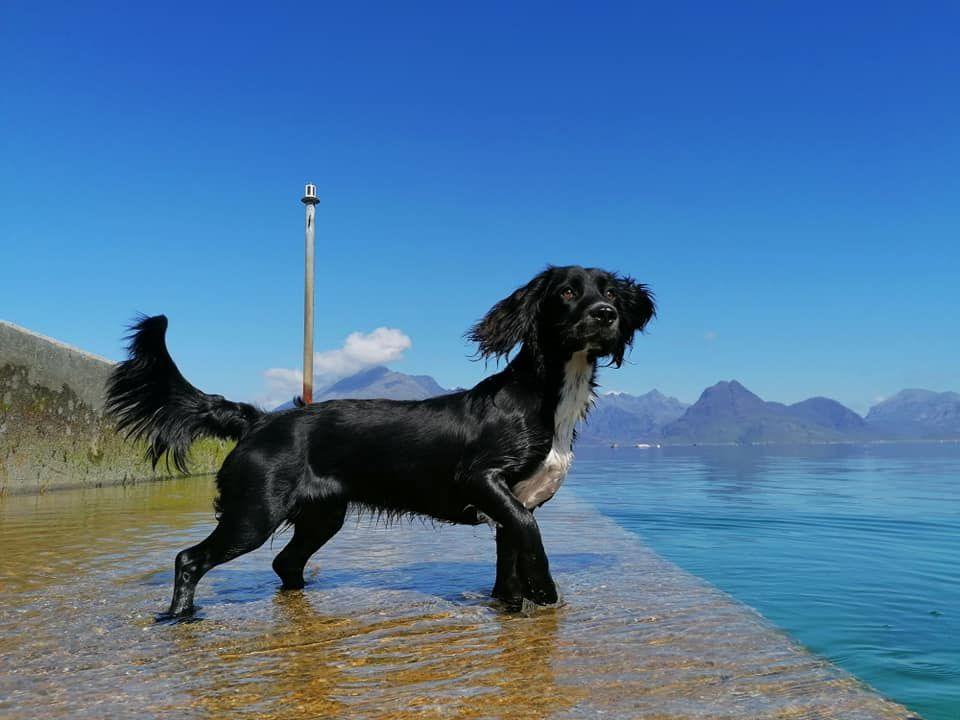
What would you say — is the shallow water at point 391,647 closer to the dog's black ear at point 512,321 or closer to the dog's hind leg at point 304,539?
the dog's hind leg at point 304,539

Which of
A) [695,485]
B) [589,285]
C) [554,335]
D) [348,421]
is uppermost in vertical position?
[589,285]

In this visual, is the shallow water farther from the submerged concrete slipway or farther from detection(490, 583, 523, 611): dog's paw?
detection(490, 583, 523, 611): dog's paw

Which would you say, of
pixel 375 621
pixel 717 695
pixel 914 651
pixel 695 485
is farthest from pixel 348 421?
pixel 695 485

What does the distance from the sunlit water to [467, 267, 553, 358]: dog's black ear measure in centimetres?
187

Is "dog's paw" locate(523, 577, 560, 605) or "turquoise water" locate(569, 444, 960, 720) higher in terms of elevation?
"dog's paw" locate(523, 577, 560, 605)

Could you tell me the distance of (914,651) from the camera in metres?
4.41

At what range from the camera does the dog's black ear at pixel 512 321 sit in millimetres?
5957

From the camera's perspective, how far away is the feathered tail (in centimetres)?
609

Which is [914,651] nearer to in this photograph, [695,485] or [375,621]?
[375,621]

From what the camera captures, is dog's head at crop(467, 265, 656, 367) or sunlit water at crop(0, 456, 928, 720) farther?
dog's head at crop(467, 265, 656, 367)

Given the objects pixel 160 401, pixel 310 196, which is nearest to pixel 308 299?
pixel 310 196

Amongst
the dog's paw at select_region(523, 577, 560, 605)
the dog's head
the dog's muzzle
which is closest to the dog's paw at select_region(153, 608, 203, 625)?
the dog's paw at select_region(523, 577, 560, 605)

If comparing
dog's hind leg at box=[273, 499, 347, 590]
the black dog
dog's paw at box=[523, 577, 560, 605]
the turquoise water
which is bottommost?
the turquoise water

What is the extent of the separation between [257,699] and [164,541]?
5.46 m
